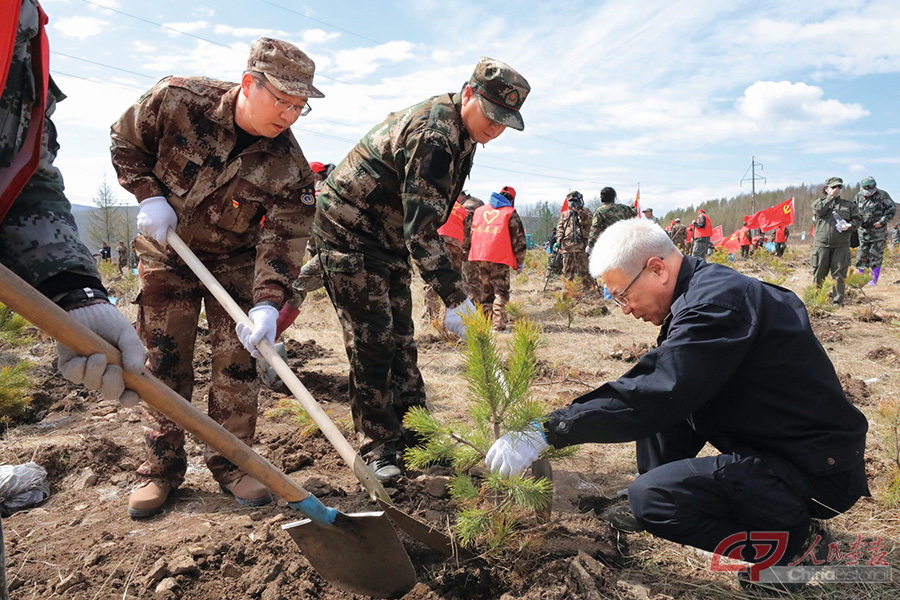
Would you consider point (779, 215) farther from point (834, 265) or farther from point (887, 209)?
point (834, 265)

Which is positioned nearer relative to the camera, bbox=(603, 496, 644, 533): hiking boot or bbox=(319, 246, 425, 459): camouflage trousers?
bbox=(603, 496, 644, 533): hiking boot

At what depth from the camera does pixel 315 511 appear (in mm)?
1942

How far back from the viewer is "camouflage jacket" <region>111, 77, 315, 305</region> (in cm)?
259

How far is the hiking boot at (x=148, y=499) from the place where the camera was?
8.52ft

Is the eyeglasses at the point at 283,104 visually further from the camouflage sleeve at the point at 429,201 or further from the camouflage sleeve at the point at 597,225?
the camouflage sleeve at the point at 597,225

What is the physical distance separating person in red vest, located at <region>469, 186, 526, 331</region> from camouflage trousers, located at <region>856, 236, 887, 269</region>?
6831 millimetres

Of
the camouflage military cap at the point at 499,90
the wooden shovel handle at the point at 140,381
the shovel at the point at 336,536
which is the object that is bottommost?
the shovel at the point at 336,536

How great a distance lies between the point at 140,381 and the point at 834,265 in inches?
380

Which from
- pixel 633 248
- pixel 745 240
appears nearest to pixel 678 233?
pixel 745 240

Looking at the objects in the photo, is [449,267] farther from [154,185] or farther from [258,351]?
[154,185]

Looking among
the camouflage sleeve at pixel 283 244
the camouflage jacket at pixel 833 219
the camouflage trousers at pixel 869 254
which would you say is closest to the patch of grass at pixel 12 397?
the camouflage sleeve at pixel 283 244

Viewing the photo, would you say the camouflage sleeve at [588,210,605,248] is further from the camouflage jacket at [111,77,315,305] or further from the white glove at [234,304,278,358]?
the white glove at [234,304,278,358]

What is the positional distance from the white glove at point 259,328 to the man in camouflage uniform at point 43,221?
0.69 meters

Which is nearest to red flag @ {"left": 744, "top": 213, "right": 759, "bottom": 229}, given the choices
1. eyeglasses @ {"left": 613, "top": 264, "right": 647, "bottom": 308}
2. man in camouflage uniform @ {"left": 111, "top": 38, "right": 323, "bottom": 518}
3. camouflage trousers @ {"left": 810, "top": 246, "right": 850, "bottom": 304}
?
camouflage trousers @ {"left": 810, "top": 246, "right": 850, "bottom": 304}
